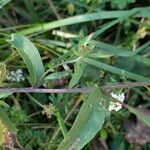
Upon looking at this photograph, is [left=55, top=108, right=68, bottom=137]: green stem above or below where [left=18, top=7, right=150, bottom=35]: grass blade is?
below

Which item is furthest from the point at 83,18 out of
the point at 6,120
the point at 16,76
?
the point at 6,120

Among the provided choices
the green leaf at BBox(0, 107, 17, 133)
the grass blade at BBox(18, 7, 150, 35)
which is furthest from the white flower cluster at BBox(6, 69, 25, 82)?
the green leaf at BBox(0, 107, 17, 133)

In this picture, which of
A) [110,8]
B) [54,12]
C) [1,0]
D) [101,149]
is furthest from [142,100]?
[1,0]

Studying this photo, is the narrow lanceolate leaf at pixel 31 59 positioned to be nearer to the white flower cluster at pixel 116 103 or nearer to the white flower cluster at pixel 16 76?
the white flower cluster at pixel 116 103

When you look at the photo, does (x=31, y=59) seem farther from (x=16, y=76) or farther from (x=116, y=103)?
(x=16, y=76)

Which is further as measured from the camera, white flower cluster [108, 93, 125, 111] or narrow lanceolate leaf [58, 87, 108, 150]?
white flower cluster [108, 93, 125, 111]

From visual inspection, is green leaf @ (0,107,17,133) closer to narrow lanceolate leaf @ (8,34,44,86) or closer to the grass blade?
narrow lanceolate leaf @ (8,34,44,86)

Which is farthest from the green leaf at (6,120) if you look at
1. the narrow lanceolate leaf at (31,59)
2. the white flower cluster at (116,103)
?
the white flower cluster at (116,103)
